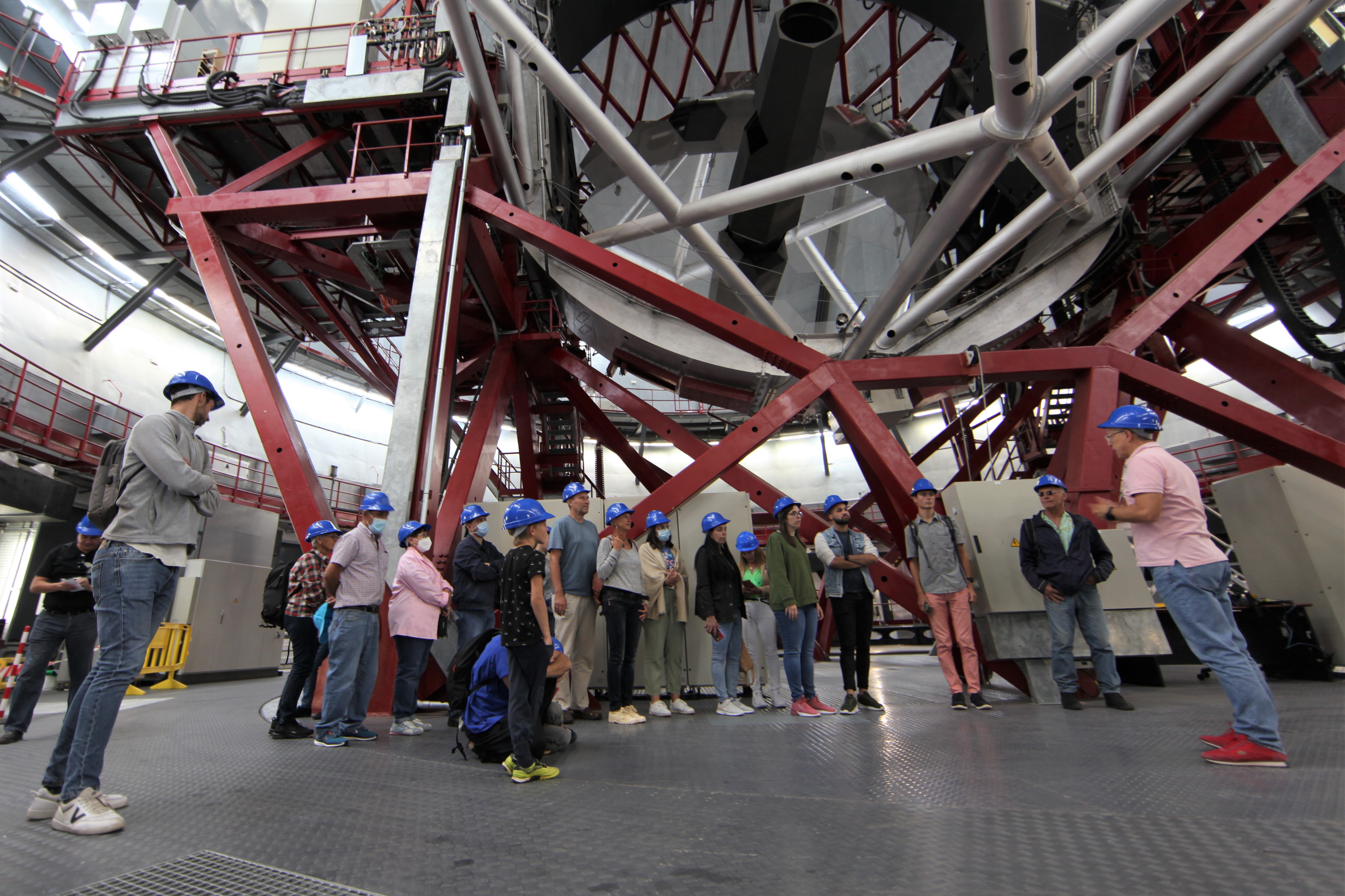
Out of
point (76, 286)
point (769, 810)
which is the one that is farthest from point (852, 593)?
point (76, 286)

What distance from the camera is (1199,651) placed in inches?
130

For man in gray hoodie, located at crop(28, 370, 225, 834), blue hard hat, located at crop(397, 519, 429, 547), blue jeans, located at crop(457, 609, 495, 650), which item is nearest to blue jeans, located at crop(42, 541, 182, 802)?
man in gray hoodie, located at crop(28, 370, 225, 834)

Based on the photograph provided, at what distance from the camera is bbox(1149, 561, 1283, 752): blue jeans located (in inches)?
122

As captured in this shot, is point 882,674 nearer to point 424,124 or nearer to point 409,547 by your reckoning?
point 409,547

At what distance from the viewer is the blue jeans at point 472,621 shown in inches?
224

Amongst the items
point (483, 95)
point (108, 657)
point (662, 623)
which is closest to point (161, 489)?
point (108, 657)

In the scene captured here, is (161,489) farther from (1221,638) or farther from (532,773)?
(1221,638)

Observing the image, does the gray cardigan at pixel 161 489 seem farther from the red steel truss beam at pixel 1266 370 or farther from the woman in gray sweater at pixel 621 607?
the red steel truss beam at pixel 1266 370

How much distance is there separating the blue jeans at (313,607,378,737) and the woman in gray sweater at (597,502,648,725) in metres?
1.78

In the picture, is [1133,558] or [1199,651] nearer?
[1199,651]

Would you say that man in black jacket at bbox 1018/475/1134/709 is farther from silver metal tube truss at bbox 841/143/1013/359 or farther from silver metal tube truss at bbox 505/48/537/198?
silver metal tube truss at bbox 505/48/537/198

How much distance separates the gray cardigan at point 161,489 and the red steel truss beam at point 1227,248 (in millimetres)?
8106

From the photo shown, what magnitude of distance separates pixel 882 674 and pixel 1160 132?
8776 millimetres

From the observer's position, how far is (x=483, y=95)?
23.0ft
